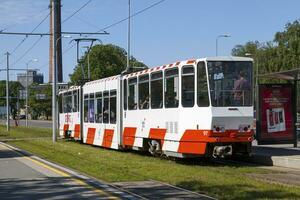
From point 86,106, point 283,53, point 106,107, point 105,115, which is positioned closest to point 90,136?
point 86,106

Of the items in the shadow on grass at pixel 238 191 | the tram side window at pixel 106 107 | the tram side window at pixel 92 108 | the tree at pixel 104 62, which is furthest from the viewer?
the tree at pixel 104 62

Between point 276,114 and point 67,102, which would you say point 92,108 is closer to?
point 67,102

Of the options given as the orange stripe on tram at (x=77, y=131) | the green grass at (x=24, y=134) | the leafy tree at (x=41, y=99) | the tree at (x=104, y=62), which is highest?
the tree at (x=104, y=62)

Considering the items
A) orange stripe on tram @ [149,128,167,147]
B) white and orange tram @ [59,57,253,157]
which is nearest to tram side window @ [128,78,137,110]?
white and orange tram @ [59,57,253,157]

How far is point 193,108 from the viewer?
17.7 meters

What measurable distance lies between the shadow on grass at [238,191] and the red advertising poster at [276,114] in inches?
314

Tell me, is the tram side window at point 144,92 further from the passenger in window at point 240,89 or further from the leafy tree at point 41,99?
the leafy tree at point 41,99

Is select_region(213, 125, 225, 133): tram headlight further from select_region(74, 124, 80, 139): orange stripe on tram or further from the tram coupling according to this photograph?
select_region(74, 124, 80, 139): orange stripe on tram

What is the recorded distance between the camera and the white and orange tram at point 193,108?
57.3 ft

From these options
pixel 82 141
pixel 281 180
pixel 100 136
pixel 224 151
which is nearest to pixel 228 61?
pixel 224 151

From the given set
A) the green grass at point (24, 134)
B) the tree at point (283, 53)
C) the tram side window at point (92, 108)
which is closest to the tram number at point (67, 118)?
the tram side window at point (92, 108)

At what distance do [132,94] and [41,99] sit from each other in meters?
108

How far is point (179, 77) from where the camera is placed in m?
18.2

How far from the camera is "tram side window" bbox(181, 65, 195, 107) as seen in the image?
58.3 feet
